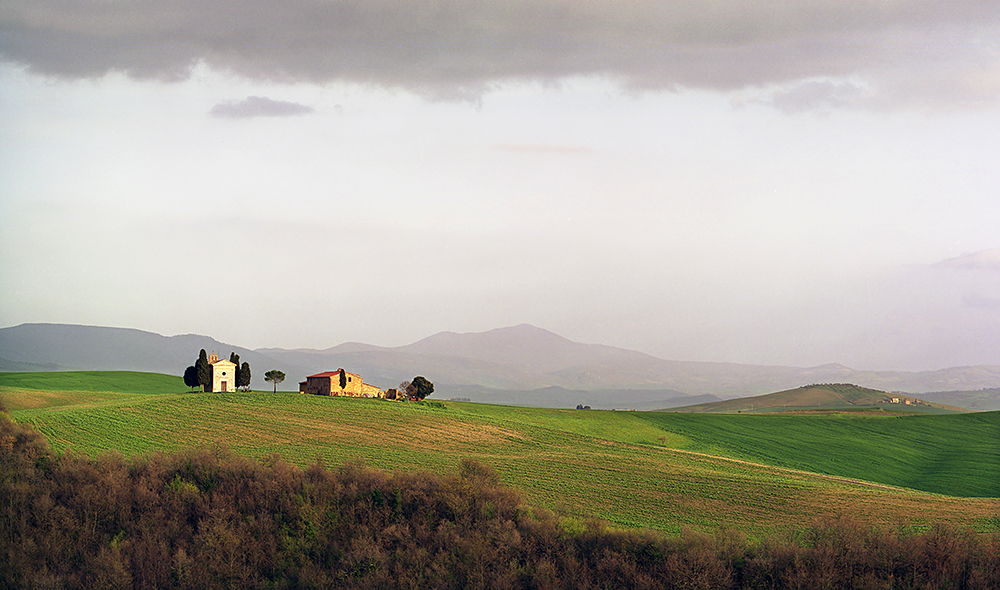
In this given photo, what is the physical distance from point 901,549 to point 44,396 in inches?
2840

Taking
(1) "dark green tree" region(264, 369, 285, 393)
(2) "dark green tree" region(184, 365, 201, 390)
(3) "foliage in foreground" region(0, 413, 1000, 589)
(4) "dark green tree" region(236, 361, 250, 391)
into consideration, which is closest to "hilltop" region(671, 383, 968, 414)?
(1) "dark green tree" region(264, 369, 285, 393)

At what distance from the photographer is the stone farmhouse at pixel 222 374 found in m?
Result: 73.6

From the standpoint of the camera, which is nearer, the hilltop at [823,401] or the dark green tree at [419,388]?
the dark green tree at [419,388]

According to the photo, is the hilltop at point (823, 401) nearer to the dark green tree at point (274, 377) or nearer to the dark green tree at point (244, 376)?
the dark green tree at point (274, 377)

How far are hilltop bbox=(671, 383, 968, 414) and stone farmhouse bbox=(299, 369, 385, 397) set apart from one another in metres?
81.1

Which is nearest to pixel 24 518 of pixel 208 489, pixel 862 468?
pixel 208 489

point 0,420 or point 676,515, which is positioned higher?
point 0,420

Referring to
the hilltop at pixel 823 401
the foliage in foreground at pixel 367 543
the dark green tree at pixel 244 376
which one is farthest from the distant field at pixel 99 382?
the hilltop at pixel 823 401

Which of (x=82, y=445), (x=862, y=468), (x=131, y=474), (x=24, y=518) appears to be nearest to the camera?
(x=24, y=518)

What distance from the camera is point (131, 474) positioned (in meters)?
34.5

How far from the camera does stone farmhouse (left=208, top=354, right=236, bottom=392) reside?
73562 mm

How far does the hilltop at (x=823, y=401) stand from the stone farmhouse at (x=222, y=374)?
308 ft

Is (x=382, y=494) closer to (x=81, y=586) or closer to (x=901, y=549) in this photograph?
(x=81, y=586)

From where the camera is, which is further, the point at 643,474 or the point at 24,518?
the point at 643,474
